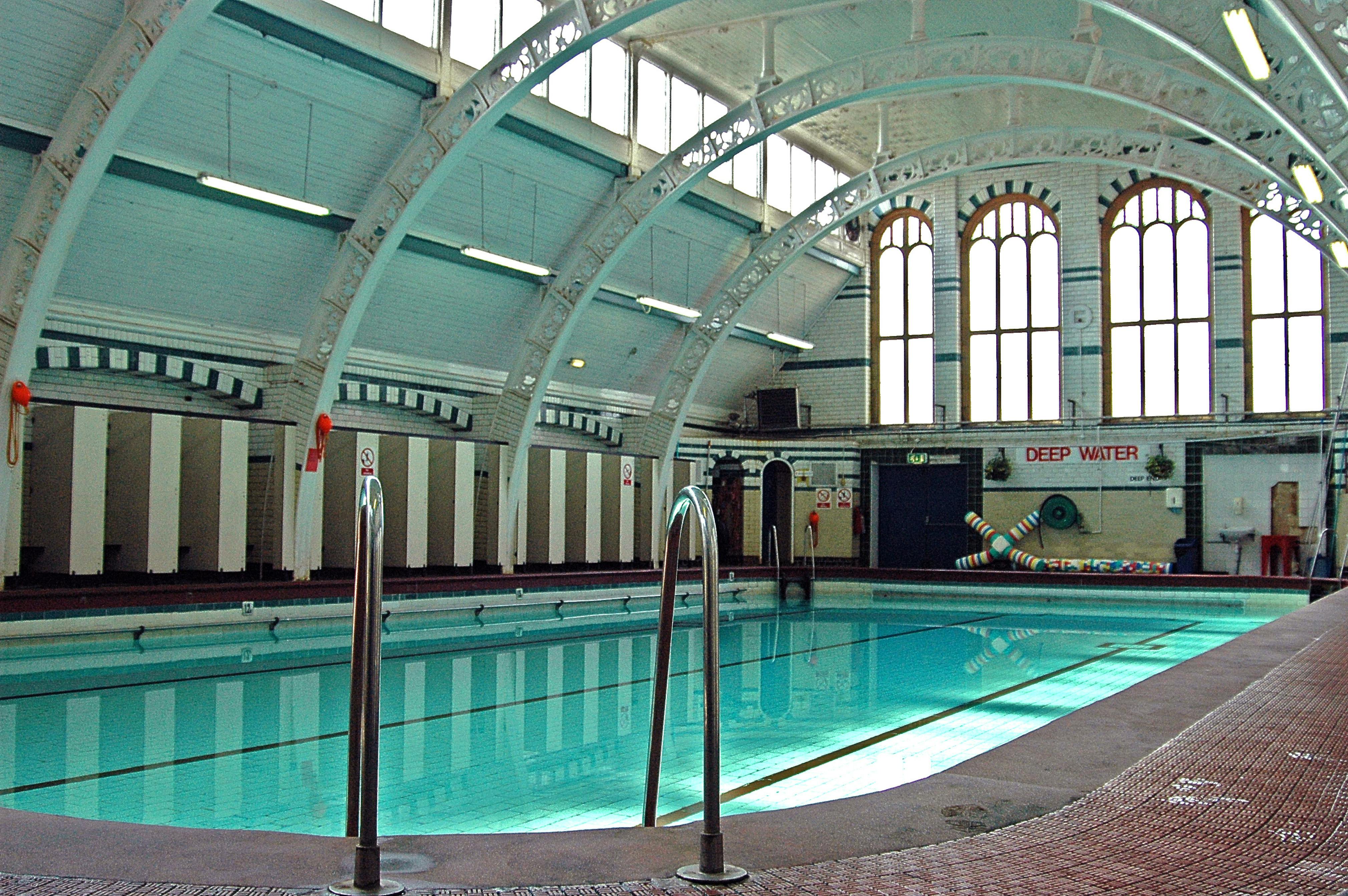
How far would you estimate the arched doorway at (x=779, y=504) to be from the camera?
2116 centimetres

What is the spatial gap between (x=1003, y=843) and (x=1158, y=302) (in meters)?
19.3

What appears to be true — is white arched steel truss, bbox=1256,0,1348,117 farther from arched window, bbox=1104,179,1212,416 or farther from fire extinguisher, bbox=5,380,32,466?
arched window, bbox=1104,179,1212,416

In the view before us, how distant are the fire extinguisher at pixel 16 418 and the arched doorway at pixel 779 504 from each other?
13556 mm

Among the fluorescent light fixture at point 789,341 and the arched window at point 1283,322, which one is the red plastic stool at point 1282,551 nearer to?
the arched window at point 1283,322

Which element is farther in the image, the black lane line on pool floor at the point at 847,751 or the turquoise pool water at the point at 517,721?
the turquoise pool water at the point at 517,721

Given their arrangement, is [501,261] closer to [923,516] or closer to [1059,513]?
[923,516]

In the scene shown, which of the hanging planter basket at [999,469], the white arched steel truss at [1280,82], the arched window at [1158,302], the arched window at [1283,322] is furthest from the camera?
the hanging planter basket at [999,469]

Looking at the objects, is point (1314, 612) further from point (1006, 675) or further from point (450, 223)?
point (450, 223)

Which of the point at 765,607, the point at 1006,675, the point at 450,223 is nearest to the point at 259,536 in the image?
the point at 450,223

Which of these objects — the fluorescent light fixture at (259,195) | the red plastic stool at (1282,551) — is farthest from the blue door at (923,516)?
the fluorescent light fixture at (259,195)

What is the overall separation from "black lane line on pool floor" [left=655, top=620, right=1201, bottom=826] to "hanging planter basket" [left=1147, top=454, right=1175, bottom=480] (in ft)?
32.1

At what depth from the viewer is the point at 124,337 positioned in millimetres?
11961

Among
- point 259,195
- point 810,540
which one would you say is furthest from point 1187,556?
point 259,195

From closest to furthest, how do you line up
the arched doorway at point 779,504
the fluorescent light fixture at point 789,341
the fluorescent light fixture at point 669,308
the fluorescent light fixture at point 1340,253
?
the fluorescent light fixture at point 1340,253, the fluorescent light fixture at point 669,308, the fluorescent light fixture at point 789,341, the arched doorway at point 779,504
